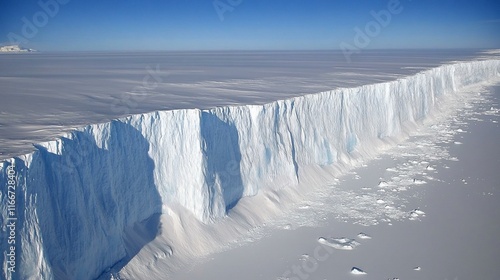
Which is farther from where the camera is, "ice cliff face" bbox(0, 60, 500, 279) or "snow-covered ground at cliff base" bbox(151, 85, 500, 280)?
"snow-covered ground at cliff base" bbox(151, 85, 500, 280)

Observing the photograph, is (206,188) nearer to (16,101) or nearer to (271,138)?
(271,138)

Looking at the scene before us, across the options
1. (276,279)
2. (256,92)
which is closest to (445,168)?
(256,92)

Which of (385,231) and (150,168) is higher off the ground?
(150,168)

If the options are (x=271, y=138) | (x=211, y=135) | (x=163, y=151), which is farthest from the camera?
(x=271, y=138)

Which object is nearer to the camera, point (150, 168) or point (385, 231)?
point (150, 168)

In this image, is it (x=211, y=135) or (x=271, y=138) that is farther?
(x=271, y=138)

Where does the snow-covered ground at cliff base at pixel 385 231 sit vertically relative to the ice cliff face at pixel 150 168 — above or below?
below

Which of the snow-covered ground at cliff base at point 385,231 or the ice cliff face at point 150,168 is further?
the snow-covered ground at cliff base at point 385,231

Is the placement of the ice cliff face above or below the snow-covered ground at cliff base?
above
